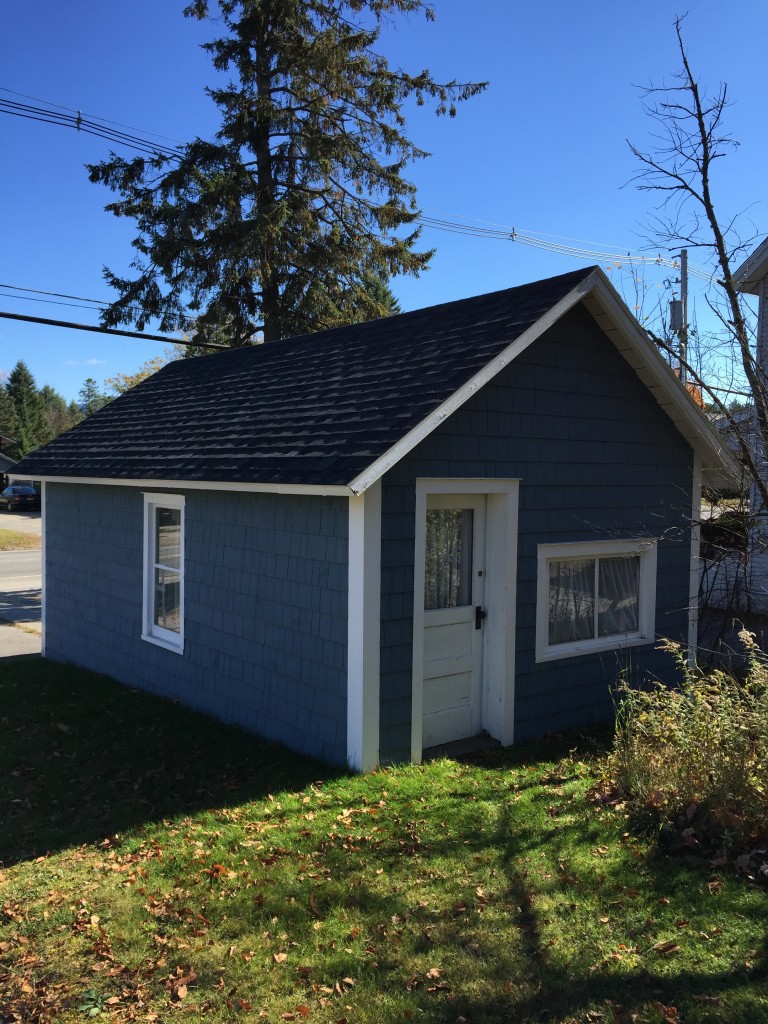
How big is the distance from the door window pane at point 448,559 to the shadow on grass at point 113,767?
6.20 ft

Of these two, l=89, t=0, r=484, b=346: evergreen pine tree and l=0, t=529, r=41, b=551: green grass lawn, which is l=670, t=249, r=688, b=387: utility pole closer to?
l=89, t=0, r=484, b=346: evergreen pine tree

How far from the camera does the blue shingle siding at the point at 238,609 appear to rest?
697cm

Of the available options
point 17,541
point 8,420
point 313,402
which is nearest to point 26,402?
point 8,420

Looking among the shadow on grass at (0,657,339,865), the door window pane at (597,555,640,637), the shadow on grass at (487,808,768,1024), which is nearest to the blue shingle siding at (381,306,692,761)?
the door window pane at (597,555,640,637)

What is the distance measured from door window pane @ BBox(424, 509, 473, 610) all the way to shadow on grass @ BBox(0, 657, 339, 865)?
1.89 meters

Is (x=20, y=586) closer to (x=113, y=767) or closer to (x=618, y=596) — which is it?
(x=113, y=767)

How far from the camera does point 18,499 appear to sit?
4572 cm

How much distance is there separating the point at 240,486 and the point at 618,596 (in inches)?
173

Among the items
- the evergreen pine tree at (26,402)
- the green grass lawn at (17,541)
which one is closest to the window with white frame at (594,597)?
the green grass lawn at (17,541)

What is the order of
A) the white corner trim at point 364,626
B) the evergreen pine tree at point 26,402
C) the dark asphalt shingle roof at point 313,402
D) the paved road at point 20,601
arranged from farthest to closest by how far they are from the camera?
1. the evergreen pine tree at point 26,402
2. the paved road at point 20,601
3. the dark asphalt shingle roof at point 313,402
4. the white corner trim at point 364,626

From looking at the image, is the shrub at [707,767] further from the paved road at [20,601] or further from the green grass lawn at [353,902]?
the paved road at [20,601]

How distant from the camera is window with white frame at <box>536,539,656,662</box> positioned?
8.11 meters

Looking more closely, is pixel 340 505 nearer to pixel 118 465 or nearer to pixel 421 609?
pixel 421 609

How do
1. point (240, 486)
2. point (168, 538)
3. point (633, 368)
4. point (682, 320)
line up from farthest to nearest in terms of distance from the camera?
point (682, 320), point (168, 538), point (633, 368), point (240, 486)
